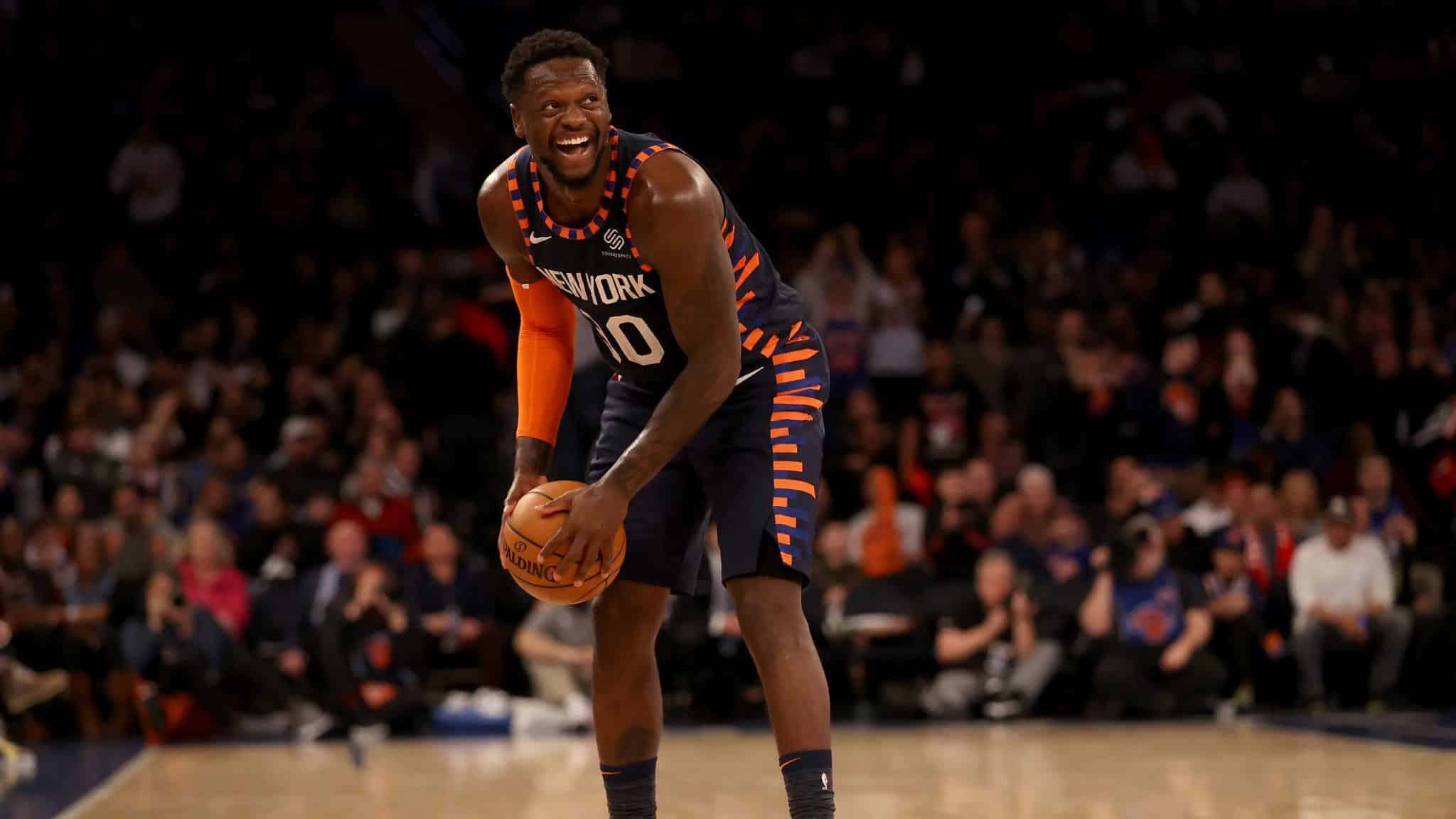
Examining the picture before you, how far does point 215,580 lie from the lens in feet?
34.2

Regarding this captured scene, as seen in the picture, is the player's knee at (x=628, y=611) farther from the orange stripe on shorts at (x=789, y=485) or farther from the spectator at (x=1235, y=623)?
the spectator at (x=1235, y=623)

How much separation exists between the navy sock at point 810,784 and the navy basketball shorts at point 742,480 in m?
0.42

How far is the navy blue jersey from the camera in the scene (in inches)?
154

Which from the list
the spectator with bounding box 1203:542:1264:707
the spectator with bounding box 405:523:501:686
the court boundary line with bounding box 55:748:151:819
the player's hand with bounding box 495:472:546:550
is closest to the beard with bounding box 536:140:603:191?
the player's hand with bounding box 495:472:546:550

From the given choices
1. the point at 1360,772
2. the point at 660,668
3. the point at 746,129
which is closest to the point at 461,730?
the point at 660,668

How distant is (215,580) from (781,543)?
23.8ft

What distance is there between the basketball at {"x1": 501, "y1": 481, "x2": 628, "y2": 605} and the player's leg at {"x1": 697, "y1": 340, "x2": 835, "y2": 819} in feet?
0.94

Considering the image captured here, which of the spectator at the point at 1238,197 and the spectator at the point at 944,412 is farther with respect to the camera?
the spectator at the point at 1238,197

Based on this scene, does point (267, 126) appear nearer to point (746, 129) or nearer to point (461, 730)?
point (746, 129)

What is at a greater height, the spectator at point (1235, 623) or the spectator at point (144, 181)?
the spectator at point (144, 181)

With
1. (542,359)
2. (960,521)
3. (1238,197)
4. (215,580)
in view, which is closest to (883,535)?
(960,521)

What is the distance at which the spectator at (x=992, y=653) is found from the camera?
10.4 m

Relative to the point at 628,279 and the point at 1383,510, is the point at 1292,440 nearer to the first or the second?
the point at 1383,510

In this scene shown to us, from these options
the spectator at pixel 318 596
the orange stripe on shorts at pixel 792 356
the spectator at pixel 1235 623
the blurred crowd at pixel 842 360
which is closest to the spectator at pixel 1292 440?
the blurred crowd at pixel 842 360
